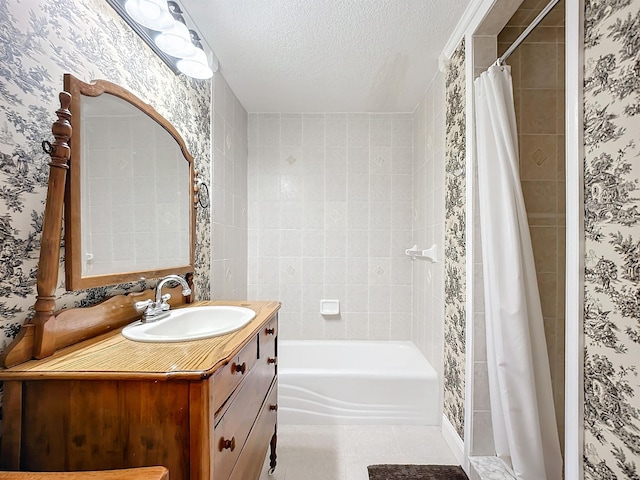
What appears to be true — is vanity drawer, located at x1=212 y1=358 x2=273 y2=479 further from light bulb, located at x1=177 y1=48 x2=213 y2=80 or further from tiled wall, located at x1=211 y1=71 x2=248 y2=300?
light bulb, located at x1=177 y1=48 x2=213 y2=80

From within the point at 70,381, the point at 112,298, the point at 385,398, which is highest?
the point at 112,298

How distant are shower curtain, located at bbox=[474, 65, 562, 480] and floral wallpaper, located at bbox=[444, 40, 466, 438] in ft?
0.81

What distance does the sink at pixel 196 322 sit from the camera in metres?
1.05

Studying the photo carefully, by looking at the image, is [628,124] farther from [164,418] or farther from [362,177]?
[362,177]

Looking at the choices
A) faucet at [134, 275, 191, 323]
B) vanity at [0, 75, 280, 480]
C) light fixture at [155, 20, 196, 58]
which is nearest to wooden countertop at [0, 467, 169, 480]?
vanity at [0, 75, 280, 480]

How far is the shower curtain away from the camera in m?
1.26

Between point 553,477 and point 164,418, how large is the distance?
65.7 inches

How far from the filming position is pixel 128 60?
1.17 metres

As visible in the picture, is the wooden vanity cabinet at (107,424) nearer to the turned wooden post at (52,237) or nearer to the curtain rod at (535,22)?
the turned wooden post at (52,237)

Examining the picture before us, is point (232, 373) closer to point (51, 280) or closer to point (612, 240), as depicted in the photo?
point (51, 280)

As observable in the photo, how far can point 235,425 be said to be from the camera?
931 mm

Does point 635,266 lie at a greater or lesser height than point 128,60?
lesser

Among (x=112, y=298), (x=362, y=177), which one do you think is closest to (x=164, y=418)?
(x=112, y=298)

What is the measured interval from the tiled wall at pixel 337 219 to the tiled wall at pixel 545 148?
1.14 meters
